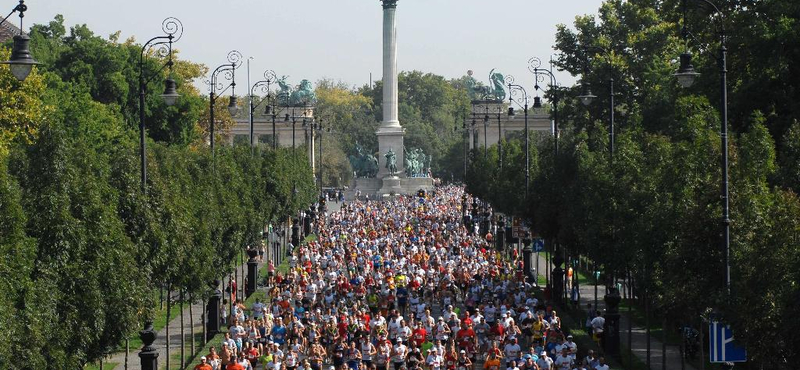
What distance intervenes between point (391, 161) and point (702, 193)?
126 m

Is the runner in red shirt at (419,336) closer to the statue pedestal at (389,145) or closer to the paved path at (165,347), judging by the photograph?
the paved path at (165,347)

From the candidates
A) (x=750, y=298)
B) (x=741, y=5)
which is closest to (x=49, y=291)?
(x=750, y=298)

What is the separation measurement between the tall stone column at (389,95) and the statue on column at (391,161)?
0.63 metres

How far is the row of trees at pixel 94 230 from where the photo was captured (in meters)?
21.3

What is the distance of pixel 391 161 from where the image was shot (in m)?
153

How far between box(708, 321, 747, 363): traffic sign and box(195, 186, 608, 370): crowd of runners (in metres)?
7.14

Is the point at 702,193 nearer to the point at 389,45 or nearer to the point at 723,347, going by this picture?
the point at 723,347

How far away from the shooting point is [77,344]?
931 inches

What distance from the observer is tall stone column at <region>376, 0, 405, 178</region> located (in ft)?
473

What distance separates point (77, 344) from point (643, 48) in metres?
57.4

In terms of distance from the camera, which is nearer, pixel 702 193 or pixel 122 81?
pixel 702 193

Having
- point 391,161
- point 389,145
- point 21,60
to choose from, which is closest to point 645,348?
point 21,60

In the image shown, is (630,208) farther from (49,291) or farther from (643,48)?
(643,48)

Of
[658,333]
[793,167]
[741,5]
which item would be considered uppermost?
[741,5]
